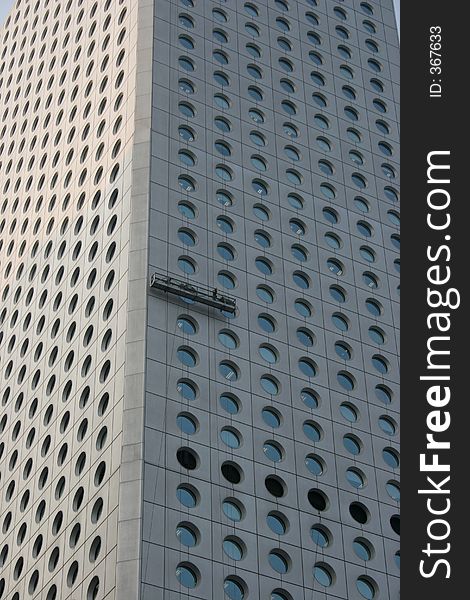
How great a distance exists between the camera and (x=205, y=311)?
41.9m

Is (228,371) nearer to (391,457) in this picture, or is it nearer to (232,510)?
(232,510)

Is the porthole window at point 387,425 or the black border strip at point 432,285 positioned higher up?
the porthole window at point 387,425

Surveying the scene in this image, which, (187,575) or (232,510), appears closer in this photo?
(187,575)

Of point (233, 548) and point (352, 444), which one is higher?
point (352, 444)

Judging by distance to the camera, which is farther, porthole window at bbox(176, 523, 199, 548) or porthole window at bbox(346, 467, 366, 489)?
porthole window at bbox(346, 467, 366, 489)

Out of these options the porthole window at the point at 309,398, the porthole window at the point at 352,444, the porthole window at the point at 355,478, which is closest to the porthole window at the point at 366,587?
the porthole window at the point at 355,478

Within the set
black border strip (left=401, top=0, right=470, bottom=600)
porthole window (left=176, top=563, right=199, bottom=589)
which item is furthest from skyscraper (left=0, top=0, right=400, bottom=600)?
black border strip (left=401, top=0, right=470, bottom=600)

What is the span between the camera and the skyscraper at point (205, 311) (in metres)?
37.7

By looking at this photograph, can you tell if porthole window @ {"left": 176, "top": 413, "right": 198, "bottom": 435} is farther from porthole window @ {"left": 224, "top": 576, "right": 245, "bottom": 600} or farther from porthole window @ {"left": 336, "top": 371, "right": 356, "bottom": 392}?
porthole window @ {"left": 336, "top": 371, "right": 356, "bottom": 392}

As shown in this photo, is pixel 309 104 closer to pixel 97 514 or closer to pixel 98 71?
pixel 98 71

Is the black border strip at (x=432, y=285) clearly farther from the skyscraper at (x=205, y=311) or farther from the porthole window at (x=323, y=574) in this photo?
the porthole window at (x=323, y=574)

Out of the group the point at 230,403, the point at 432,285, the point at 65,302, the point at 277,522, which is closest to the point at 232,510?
the point at 277,522

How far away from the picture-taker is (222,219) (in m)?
45.1

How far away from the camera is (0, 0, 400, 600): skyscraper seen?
124 ft
